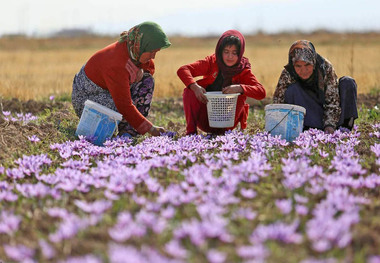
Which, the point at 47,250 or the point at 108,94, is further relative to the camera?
the point at 108,94

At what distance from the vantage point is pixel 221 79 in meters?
5.43

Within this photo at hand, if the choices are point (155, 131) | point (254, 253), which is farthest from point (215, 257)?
point (155, 131)

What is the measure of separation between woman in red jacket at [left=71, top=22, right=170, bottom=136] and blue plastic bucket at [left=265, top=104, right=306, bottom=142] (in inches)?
44.3

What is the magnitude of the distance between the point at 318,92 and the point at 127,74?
2.02m

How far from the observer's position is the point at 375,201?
2990mm

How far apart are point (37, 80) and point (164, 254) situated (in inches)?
427

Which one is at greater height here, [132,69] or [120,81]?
[132,69]

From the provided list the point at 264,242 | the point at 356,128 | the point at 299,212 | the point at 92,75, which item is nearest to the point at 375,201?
the point at 299,212

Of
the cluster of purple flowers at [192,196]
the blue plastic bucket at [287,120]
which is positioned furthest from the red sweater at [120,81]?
the blue plastic bucket at [287,120]

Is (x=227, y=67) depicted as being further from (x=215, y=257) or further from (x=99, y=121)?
(x=215, y=257)

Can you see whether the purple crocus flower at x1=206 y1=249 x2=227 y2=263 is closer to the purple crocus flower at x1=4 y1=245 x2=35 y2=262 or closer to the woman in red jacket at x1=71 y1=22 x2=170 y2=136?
the purple crocus flower at x1=4 y1=245 x2=35 y2=262

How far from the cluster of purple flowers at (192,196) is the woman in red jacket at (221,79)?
0.74 metres

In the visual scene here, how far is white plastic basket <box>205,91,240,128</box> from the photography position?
195 inches

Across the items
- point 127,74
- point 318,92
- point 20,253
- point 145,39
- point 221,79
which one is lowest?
point 20,253
